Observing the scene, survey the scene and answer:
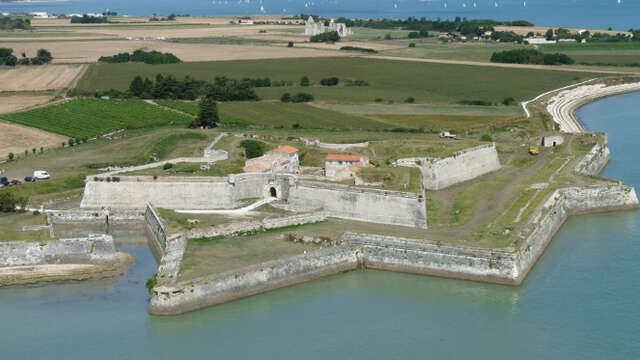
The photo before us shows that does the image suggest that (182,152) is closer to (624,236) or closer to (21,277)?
(21,277)

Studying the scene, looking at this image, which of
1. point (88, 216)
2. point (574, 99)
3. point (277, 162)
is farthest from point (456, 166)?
point (574, 99)

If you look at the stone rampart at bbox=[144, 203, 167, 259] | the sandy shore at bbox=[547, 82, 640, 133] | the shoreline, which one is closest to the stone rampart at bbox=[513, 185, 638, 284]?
the shoreline

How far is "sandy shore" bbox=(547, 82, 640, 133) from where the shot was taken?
7844 cm

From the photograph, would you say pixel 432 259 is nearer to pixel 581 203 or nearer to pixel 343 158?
pixel 343 158

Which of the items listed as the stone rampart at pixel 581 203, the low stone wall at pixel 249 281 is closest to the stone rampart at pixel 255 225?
the low stone wall at pixel 249 281

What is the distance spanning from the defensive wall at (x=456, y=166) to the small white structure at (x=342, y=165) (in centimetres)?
392

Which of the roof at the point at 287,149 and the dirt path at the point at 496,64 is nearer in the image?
the roof at the point at 287,149

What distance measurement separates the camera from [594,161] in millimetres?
58375

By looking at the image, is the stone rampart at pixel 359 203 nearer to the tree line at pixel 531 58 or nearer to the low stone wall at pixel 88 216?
the low stone wall at pixel 88 216

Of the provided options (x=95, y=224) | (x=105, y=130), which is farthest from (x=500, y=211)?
(x=105, y=130)

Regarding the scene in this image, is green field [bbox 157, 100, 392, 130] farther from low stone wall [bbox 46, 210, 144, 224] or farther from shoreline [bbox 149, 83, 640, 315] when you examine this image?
shoreline [bbox 149, 83, 640, 315]

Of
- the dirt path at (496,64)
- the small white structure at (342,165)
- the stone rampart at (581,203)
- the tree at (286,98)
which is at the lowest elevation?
the stone rampart at (581,203)

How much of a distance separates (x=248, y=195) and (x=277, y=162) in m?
3.44

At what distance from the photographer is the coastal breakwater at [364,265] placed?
3584cm
